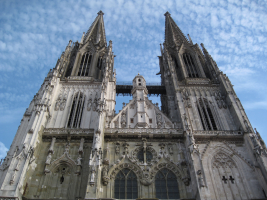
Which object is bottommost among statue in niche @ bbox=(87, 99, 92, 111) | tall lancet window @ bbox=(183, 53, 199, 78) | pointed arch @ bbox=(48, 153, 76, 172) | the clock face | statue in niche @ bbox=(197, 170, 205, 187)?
statue in niche @ bbox=(197, 170, 205, 187)

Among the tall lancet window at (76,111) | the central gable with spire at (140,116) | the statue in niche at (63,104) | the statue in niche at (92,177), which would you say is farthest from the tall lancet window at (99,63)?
the statue in niche at (92,177)

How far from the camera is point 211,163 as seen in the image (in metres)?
20.2

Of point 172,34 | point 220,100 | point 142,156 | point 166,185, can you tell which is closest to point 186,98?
point 220,100

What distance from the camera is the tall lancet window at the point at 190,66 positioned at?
32447mm

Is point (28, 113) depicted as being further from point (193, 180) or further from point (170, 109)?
point (193, 180)

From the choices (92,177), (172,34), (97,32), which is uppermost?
(97,32)

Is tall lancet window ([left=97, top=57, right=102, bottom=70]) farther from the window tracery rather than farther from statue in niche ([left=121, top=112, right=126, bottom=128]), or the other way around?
the window tracery

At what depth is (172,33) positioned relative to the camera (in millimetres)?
41125

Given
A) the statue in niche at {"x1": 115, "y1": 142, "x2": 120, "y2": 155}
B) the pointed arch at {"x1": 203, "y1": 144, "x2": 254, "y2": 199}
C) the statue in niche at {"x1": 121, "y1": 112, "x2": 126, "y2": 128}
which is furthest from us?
the statue in niche at {"x1": 121, "y1": 112, "x2": 126, "y2": 128}

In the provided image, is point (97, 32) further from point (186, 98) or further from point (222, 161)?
point (222, 161)

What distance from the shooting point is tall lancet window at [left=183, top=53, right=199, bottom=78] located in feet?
106

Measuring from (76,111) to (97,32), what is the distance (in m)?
20.3

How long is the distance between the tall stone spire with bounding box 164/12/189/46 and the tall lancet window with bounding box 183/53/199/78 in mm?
3658

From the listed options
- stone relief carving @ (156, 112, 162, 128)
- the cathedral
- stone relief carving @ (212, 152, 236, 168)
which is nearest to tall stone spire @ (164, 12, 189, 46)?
the cathedral
